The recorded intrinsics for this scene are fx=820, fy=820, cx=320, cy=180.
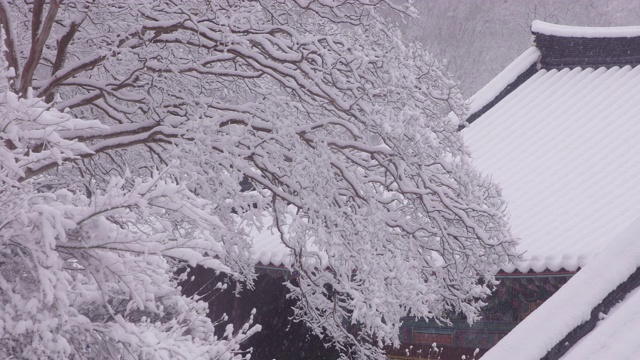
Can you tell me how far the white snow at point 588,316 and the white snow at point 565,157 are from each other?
350cm

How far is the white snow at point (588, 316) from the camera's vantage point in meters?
2.51

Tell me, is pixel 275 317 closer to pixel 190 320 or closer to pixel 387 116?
pixel 387 116

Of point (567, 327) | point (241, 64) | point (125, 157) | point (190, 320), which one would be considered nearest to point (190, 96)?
point (241, 64)

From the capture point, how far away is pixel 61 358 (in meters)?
2.78

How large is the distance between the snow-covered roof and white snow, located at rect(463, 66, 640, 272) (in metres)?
0.01

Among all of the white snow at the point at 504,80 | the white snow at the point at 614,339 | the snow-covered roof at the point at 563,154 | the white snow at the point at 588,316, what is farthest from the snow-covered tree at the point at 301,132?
the white snow at the point at 504,80

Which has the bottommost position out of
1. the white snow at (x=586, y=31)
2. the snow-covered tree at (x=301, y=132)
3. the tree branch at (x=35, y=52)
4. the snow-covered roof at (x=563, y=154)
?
the tree branch at (x=35, y=52)

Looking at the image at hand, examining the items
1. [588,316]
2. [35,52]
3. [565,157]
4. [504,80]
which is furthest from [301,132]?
[504,80]

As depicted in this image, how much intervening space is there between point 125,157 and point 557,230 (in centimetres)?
371

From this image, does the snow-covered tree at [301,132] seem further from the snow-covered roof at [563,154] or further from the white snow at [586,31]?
the white snow at [586,31]

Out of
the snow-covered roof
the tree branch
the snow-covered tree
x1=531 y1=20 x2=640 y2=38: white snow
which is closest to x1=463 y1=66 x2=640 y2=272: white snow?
the snow-covered roof

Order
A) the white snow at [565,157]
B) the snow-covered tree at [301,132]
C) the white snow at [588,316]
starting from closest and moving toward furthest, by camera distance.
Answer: the white snow at [588,316], the snow-covered tree at [301,132], the white snow at [565,157]

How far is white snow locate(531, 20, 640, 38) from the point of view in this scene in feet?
34.6

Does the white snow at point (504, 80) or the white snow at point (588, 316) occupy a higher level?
the white snow at point (504, 80)
